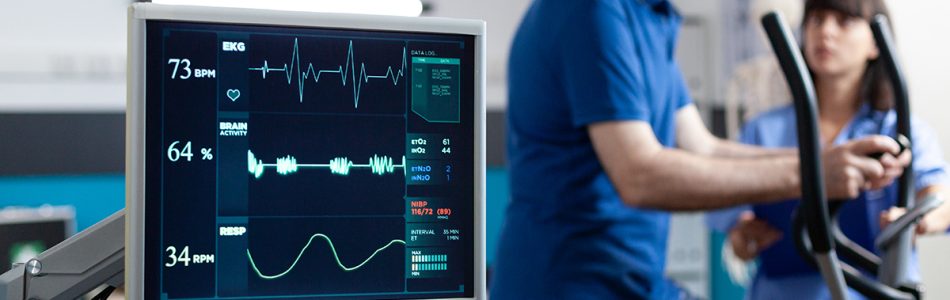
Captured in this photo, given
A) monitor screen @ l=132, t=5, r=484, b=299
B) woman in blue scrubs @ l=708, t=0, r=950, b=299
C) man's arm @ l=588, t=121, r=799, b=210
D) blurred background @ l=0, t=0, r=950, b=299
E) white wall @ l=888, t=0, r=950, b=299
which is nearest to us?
monitor screen @ l=132, t=5, r=484, b=299

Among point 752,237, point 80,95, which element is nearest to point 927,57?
point 752,237

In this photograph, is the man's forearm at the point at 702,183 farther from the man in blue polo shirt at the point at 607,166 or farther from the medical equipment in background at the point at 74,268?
the medical equipment in background at the point at 74,268

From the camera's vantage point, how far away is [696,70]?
482cm

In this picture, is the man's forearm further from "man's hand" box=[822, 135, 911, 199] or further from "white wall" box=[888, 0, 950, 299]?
"white wall" box=[888, 0, 950, 299]

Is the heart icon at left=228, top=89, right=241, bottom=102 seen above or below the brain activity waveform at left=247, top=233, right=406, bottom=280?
above

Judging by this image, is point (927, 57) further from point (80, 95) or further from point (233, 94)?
point (80, 95)

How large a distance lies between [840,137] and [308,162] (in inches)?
65.5

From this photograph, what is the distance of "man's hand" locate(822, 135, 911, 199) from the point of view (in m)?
1.57

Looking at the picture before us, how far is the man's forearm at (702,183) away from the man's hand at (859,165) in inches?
5.4

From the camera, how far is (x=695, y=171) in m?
1.53

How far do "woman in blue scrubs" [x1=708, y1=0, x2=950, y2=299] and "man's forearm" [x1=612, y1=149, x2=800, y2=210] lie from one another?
0.74 metres

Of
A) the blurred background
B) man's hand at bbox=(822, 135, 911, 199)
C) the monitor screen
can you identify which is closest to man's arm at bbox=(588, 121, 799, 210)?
man's hand at bbox=(822, 135, 911, 199)

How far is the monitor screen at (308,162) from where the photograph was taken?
0.95m

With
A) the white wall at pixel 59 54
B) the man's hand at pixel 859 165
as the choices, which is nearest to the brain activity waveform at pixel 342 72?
the man's hand at pixel 859 165
